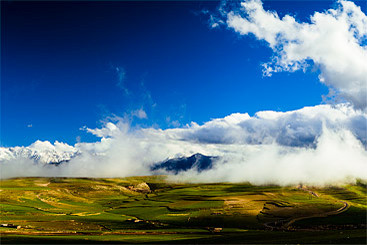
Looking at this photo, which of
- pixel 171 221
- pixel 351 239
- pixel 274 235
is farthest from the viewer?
pixel 171 221

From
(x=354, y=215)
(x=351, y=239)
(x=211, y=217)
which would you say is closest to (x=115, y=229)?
(x=211, y=217)

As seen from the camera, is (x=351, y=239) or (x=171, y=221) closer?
(x=351, y=239)

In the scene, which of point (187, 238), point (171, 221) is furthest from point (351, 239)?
point (171, 221)

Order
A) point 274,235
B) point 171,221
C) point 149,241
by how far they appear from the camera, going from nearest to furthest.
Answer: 1. point 149,241
2. point 274,235
3. point 171,221

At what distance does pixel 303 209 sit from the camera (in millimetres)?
178750

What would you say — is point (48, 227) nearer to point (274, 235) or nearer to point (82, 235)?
point (82, 235)

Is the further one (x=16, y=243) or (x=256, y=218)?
(x=256, y=218)

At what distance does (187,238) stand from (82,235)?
42997mm

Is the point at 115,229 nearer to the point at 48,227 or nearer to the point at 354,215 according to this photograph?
the point at 48,227

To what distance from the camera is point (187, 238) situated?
100188 mm

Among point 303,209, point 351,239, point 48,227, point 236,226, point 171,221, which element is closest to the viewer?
point 351,239

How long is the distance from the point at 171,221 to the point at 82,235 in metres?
55.5

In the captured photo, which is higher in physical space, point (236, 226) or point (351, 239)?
point (351, 239)

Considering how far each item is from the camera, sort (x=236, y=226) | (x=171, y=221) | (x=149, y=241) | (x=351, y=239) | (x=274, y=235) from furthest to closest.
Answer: (x=171, y=221) → (x=236, y=226) → (x=274, y=235) → (x=149, y=241) → (x=351, y=239)
